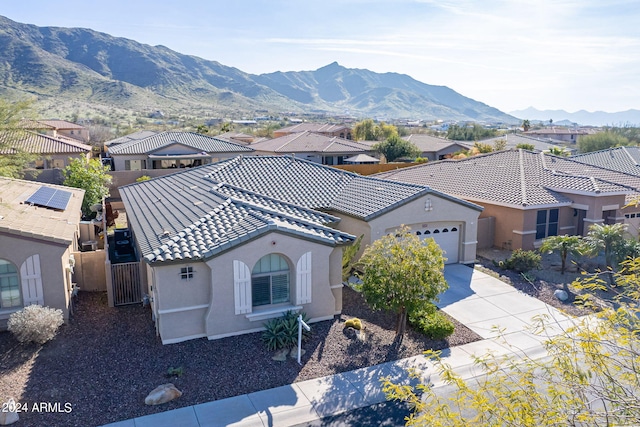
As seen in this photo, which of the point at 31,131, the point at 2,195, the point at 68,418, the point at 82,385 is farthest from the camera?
the point at 31,131

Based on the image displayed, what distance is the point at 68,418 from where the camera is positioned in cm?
1051

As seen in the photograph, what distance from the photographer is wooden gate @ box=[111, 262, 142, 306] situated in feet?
55.6

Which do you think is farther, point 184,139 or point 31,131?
point 184,139

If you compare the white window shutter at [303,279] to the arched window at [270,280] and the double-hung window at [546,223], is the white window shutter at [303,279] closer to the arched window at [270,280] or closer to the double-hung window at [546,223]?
the arched window at [270,280]

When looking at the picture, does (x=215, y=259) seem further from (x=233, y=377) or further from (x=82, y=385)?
(x=82, y=385)

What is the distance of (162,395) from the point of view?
11.2 meters

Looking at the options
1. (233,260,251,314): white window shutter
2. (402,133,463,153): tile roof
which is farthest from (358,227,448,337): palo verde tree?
(402,133,463,153): tile roof

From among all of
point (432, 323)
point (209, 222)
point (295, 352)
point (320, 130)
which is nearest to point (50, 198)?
point (209, 222)

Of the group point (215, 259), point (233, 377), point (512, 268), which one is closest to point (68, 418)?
point (233, 377)

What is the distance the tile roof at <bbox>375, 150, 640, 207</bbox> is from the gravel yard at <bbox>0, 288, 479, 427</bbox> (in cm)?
1286

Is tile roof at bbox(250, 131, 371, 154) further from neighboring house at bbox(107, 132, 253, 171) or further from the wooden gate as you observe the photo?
the wooden gate

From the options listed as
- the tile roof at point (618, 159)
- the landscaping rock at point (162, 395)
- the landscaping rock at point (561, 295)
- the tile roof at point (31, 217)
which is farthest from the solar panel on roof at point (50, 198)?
the tile roof at point (618, 159)

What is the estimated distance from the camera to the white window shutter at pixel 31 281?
1428 centimetres

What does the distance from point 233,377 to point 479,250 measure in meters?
17.0
